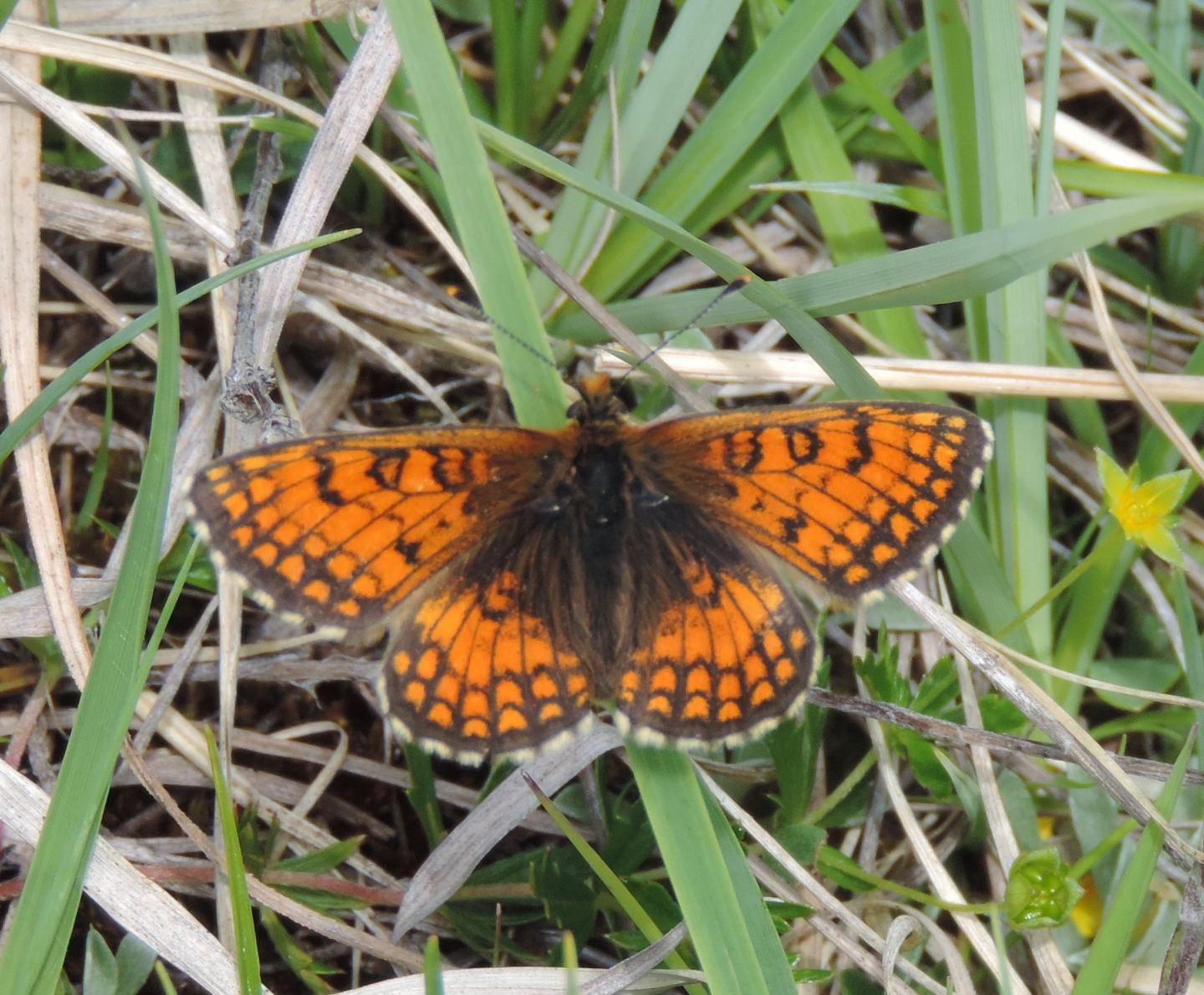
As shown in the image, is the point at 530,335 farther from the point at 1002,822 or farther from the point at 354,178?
the point at 1002,822

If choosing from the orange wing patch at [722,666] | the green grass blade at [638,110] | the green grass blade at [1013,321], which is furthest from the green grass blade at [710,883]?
the green grass blade at [638,110]

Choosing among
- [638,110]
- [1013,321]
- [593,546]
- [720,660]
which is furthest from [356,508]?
[1013,321]

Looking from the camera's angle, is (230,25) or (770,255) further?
(770,255)

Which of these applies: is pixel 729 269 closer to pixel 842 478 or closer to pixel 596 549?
pixel 842 478

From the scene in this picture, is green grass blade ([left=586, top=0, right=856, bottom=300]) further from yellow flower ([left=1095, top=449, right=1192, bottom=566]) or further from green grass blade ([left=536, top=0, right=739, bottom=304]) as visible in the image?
yellow flower ([left=1095, top=449, right=1192, bottom=566])

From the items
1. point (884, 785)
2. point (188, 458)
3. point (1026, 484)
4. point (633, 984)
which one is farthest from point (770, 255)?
point (633, 984)

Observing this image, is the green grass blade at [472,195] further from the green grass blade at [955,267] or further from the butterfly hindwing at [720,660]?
the butterfly hindwing at [720,660]
